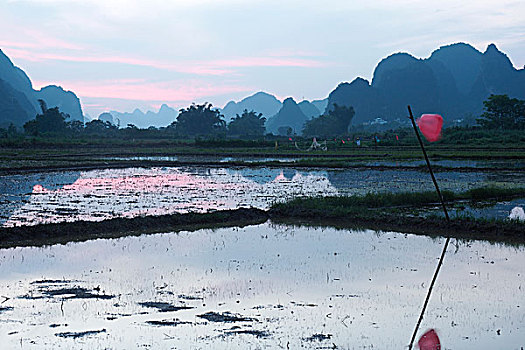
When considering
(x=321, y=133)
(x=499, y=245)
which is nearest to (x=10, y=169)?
(x=499, y=245)

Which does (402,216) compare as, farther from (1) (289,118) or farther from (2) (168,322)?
(1) (289,118)

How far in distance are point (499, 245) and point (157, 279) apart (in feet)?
17.8

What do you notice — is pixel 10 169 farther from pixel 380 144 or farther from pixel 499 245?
pixel 380 144

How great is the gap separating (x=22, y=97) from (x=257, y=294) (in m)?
127

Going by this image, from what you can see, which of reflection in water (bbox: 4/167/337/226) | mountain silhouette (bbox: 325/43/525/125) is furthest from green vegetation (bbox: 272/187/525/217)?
mountain silhouette (bbox: 325/43/525/125)

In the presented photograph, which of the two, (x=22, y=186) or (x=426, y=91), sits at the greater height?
(x=426, y=91)

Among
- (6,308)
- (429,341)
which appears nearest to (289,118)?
(6,308)

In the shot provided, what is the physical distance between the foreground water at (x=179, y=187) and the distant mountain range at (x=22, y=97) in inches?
2902

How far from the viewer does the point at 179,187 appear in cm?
1722

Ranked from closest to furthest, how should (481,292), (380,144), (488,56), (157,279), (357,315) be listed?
(357,315) < (481,292) < (157,279) < (380,144) < (488,56)

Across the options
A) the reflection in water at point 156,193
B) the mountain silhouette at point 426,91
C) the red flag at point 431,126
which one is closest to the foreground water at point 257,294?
the red flag at point 431,126

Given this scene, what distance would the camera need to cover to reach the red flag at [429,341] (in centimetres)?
461

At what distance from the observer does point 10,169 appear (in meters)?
21.9

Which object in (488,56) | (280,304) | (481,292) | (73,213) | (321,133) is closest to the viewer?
(280,304)
